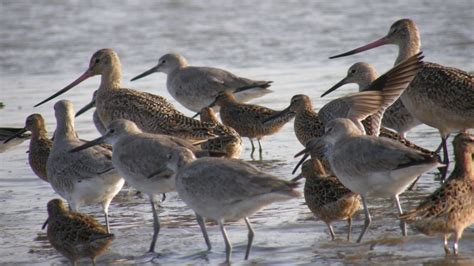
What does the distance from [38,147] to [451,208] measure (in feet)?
14.7

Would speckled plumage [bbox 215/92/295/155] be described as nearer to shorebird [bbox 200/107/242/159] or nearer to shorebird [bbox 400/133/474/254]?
shorebird [bbox 200/107/242/159]

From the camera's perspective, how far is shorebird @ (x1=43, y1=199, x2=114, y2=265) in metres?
7.78

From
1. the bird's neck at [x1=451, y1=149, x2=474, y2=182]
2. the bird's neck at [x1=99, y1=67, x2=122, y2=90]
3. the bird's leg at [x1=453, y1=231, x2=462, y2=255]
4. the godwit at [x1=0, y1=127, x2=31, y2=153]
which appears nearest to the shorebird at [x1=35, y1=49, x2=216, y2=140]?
the bird's neck at [x1=99, y1=67, x2=122, y2=90]

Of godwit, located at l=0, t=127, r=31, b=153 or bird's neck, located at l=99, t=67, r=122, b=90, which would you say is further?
bird's neck, located at l=99, t=67, r=122, b=90

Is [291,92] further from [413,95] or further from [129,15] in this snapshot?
[129,15]

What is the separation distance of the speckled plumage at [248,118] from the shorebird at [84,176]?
320 centimetres

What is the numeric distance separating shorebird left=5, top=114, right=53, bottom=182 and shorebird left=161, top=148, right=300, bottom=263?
8.69ft

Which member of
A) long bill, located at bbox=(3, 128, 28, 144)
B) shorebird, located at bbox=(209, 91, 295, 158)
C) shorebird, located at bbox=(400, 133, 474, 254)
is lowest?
shorebird, located at bbox=(209, 91, 295, 158)

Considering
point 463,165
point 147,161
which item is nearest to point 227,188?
point 147,161

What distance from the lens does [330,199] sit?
8.33m

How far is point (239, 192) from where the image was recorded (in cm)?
743

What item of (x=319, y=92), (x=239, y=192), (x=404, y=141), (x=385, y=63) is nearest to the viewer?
(x=239, y=192)

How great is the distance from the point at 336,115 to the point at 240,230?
169 cm

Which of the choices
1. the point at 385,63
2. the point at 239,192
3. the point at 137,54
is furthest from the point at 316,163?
the point at 137,54
